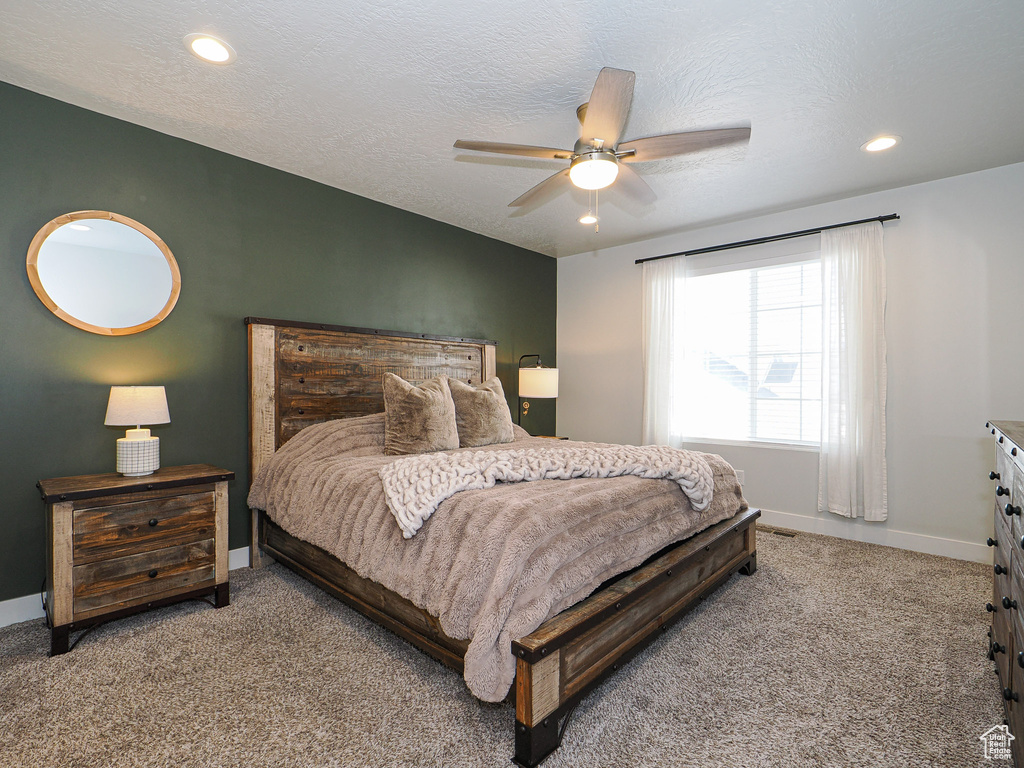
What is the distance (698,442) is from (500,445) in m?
2.14

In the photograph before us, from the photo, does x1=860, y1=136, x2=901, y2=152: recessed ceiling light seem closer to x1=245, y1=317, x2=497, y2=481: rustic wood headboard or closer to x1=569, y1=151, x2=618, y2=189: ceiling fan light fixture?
x1=569, y1=151, x2=618, y2=189: ceiling fan light fixture

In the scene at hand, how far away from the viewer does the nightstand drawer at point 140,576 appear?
2.14m

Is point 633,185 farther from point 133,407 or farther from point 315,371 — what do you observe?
point 133,407

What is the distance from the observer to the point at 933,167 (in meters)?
3.18

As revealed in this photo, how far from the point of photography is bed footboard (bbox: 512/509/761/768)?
147 cm

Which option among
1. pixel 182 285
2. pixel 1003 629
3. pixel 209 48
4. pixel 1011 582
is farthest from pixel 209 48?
pixel 1003 629

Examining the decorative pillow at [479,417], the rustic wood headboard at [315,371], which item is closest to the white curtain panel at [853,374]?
the decorative pillow at [479,417]

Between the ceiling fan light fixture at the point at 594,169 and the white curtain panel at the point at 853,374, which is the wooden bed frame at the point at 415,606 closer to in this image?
the white curtain panel at the point at 853,374

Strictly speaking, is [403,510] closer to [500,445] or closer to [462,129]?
[500,445]

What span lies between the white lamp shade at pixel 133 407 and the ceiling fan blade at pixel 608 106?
2.39 meters

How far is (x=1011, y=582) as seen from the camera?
4.90 feet

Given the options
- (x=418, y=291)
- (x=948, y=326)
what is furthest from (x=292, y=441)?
(x=948, y=326)

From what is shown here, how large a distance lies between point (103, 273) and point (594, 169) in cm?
257

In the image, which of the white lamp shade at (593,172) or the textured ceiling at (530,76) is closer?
the textured ceiling at (530,76)
